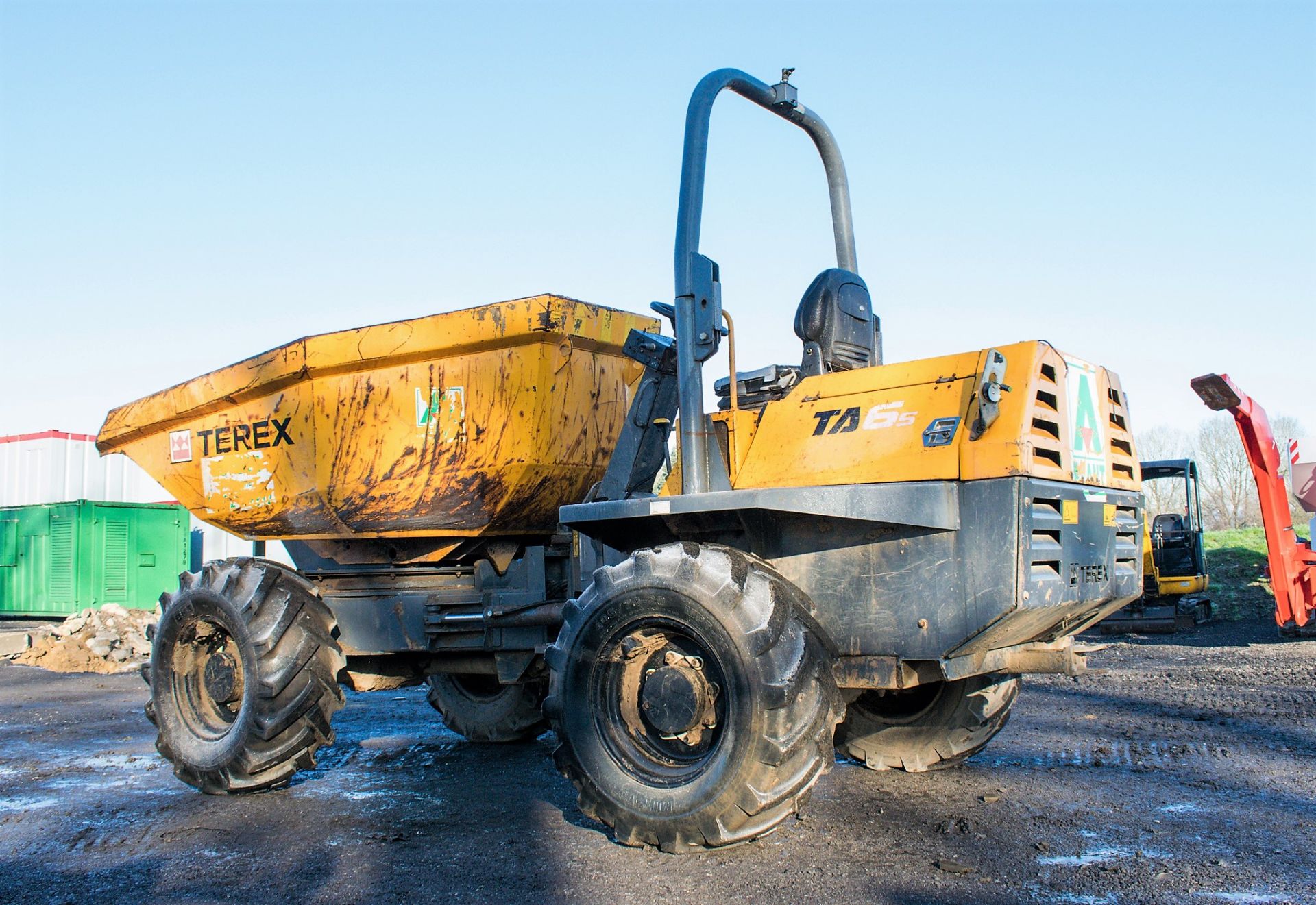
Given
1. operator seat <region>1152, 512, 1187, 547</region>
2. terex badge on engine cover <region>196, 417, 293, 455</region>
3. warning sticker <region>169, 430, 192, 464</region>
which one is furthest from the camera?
operator seat <region>1152, 512, 1187, 547</region>

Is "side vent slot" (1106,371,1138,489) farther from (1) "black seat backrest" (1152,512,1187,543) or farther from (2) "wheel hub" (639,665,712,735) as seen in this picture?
(1) "black seat backrest" (1152,512,1187,543)

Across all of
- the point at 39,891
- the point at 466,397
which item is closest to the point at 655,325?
the point at 466,397

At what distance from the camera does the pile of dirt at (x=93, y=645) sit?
12898 millimetres

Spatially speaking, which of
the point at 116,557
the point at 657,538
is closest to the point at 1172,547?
the point at 657,538

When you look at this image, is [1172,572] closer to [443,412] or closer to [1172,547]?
[1172,547]

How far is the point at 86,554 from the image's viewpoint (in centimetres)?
1841

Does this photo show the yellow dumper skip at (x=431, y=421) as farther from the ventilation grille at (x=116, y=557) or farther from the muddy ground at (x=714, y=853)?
the ventilation grille at (x=116, y=557)

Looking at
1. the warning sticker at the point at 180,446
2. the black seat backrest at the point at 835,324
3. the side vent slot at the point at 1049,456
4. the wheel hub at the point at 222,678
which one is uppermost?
the black seat backrest at the point at 835,324

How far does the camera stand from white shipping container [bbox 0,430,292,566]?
76.0 ft

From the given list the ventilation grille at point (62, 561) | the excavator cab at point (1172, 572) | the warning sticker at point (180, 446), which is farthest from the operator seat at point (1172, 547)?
the ventilation grille at point (62, 561)

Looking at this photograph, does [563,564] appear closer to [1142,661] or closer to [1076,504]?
[1076,504]

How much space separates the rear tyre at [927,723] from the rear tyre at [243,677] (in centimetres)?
289

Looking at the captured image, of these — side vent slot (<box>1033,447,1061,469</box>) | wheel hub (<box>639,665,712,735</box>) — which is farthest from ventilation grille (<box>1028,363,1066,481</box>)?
wheel hub (<box>639,665,712,735</box>)

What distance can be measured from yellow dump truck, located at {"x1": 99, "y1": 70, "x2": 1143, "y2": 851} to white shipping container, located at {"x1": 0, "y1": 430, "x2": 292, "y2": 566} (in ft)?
59.1
